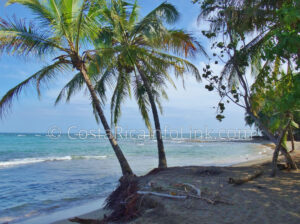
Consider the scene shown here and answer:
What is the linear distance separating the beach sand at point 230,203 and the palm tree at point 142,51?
3.07 metres

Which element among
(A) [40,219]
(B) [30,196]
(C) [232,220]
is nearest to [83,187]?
(B) [30,196]

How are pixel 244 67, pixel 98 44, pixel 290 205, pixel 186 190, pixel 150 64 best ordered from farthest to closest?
pixel 150 64 < pixel 98 44 < pixel 244 67 < pixel 186 190 < pixel 290 205

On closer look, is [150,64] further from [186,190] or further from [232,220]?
[232,220]

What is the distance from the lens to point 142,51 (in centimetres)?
725

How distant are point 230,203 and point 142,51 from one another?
455 cm

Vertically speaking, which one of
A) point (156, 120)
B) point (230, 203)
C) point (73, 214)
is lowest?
point (73, 214)

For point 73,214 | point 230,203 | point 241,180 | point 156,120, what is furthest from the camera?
point 156,120

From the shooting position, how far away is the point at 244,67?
750 centimetres

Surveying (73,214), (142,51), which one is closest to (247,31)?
(142,51)

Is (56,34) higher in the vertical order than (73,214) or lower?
higher

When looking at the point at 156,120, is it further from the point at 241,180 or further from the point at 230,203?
the point at 230,203

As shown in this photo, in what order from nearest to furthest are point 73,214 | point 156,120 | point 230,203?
point 230,203
point 73,214
point 156,120

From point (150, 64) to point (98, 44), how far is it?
1.95m

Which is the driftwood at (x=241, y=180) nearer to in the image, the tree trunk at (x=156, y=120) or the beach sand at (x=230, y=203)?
the beach sand at (x=230, y=203)
